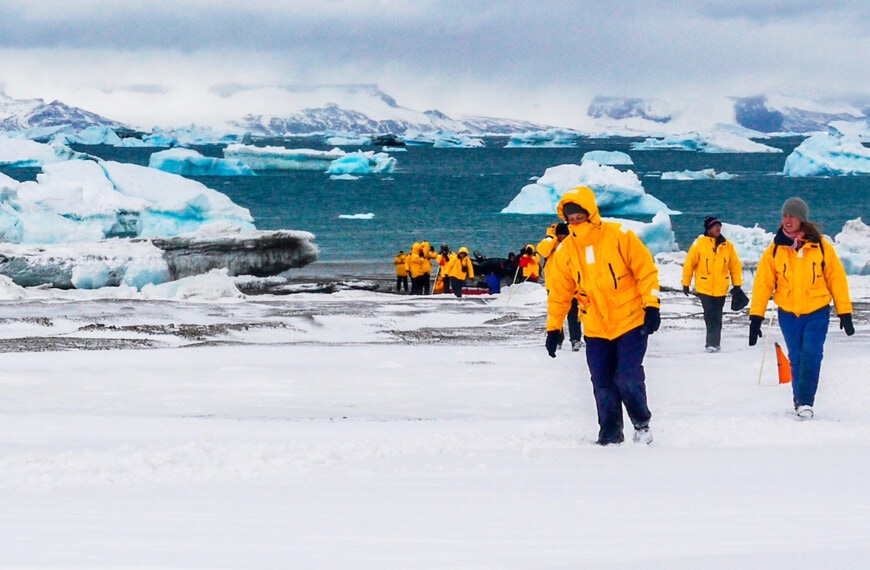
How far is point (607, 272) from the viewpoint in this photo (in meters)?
5.12

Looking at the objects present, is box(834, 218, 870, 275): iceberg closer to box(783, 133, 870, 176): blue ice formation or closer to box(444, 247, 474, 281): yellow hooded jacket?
box(444, 247, 474, 281): yellow hooded jacket

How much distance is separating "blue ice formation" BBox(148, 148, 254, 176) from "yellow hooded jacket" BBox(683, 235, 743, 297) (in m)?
56.3

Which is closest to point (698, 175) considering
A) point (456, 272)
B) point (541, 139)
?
point (456, 272)

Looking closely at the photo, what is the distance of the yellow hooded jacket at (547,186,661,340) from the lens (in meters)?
5.08

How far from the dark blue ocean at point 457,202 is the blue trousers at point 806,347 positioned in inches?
788

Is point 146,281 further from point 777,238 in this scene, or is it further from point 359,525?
point 359,525

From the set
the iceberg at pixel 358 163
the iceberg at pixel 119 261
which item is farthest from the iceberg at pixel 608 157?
the iceberg at pixel 119 261

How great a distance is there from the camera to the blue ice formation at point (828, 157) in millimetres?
82938

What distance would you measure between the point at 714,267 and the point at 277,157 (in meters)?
87.2

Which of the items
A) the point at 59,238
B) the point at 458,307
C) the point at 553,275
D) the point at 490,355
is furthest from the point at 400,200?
the point at 553,275

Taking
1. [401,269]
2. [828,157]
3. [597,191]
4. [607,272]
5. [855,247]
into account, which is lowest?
[401,269]

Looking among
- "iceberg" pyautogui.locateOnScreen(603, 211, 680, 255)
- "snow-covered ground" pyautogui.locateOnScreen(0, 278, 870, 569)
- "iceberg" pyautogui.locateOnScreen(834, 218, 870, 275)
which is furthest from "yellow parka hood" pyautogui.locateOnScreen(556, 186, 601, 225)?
"iceberg" pyautogui.locateOnScreen(603, 211, 680, 255)

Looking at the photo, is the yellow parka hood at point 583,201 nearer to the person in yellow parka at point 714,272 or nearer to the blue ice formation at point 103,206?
the person in yellow parka at point 714,272

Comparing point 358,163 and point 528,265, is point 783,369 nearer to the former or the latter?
point 528,265
